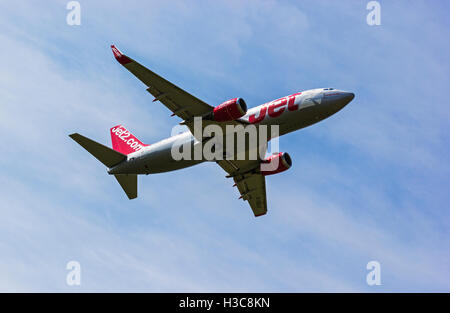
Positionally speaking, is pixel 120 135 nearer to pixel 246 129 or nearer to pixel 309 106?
pixel 246 129

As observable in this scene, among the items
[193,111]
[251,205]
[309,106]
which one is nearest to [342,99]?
[309,106]

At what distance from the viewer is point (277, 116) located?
57.5 m

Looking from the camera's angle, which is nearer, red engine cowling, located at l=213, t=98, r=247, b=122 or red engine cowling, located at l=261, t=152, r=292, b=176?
red engine cowling, located at l=213, t=98, r=247, b=122

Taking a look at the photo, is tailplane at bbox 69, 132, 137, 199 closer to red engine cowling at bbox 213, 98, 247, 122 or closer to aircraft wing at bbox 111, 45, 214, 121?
aircraft wing at bbox 111, 45, 214, 121

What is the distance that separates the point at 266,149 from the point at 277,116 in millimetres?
8929

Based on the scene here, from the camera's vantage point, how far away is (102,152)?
206ft

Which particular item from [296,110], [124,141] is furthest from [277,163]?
[124,141]

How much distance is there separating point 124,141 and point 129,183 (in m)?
4.68

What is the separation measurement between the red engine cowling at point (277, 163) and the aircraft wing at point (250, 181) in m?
1.40

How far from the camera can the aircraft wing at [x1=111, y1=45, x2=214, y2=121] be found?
5450 cm

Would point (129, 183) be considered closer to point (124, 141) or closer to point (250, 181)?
point (124, 141)

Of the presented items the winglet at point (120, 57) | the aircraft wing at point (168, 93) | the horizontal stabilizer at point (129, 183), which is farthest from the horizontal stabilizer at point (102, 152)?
the winglet at point (120, 57)

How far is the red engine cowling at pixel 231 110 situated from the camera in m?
56.1

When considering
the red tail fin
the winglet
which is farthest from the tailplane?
the winglet
